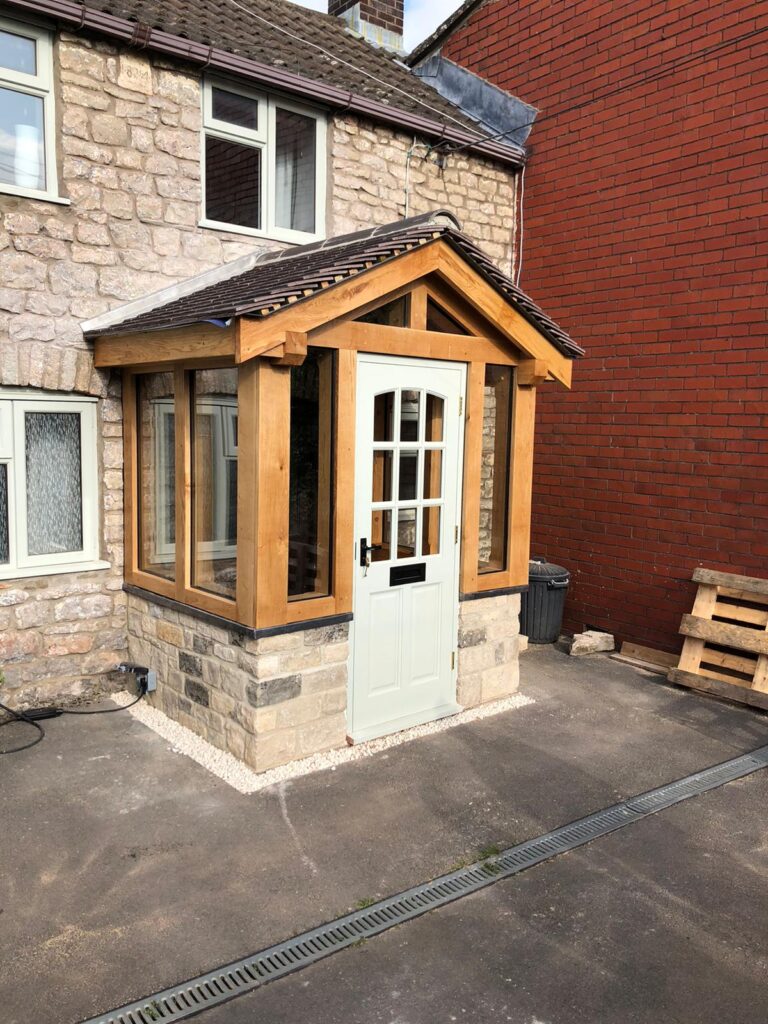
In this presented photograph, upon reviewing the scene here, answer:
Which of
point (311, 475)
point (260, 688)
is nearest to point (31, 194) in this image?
point (311, 475)

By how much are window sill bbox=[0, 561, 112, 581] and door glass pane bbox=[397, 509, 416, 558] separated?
7.59 ft

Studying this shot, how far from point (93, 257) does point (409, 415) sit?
2.66 m

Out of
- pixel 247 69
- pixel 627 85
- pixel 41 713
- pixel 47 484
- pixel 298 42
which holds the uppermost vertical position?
pixel 298 42

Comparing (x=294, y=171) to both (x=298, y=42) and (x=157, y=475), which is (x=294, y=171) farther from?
(x=157, y=475)

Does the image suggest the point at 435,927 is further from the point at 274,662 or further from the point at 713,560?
the point at 713,560

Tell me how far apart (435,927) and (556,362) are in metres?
4.28

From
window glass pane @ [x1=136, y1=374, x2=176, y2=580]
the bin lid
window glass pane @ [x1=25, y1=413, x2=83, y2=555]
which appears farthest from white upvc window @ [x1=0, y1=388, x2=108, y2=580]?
the bin lid

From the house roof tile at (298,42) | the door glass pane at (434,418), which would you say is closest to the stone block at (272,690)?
the door glass pane at (434,418)

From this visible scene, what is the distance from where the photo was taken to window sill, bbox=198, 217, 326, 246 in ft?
22.3

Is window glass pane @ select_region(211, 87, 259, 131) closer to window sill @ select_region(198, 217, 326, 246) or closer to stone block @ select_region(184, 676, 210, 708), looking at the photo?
window sill @ select_region(198, 217, 326, 246)

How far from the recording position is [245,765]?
211 inches

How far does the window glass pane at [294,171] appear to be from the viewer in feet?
24.0

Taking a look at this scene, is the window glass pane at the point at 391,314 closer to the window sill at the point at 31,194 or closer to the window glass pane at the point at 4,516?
the window sill at the point at 31,194

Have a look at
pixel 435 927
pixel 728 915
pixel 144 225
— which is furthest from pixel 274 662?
pixel 144 225
